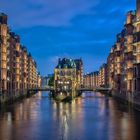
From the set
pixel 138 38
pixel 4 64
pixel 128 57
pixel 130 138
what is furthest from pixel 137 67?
pixel 130 138

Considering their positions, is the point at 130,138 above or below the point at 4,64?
below

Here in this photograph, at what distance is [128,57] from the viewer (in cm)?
17925

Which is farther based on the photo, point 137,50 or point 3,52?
point 3,52

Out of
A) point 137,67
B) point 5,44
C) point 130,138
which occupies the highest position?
point 5,44

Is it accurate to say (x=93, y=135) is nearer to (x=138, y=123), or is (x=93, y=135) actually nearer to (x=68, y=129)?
(x=68, y=129)

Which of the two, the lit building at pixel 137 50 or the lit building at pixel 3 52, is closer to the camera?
the lit building at pixel 137 50

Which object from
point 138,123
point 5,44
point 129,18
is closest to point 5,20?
point 5,44

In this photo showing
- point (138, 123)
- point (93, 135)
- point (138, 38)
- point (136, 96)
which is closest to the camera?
point (93, 135)

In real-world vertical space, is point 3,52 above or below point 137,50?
above

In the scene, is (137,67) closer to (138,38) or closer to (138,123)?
(138,38)

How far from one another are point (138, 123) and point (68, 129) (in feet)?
57.3

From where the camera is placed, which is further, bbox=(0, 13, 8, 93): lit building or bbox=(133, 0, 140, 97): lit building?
bbox=(0, 13, 8, 93): lit building

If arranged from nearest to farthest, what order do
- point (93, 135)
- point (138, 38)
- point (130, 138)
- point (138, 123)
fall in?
1. point (130, 138)
2. point (93, 135)
3. point (138, 123)
4. point (138, 38)

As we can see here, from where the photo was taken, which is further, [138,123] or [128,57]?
[128,57]
